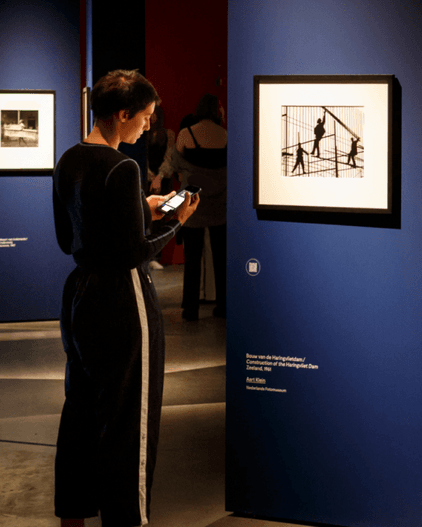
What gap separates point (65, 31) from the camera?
255 inches

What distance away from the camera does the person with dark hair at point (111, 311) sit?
86.4 inches

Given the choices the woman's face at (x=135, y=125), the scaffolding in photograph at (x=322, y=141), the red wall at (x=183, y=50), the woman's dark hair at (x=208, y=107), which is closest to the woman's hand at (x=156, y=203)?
the woman's face at (x=135, y=125)

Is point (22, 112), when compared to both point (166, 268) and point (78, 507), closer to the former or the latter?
point (166, 268)

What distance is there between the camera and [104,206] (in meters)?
2.19

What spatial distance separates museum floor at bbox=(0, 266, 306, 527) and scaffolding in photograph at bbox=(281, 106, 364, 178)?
4.48 ft

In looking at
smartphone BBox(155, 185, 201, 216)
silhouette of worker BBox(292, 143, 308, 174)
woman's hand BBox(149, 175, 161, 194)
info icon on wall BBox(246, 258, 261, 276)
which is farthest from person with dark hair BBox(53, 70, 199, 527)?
woman's hand BBox(149, 175, 161, 194)

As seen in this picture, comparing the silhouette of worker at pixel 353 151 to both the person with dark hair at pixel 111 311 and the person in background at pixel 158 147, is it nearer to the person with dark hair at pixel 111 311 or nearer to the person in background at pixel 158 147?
the person with dark hair at pixel 111 311

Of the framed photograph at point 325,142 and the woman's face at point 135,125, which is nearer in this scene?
the woman's face at point 135,125

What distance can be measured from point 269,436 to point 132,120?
129cm

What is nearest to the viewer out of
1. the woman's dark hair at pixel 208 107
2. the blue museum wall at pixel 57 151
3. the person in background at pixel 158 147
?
the woman's dark hair at pixel 208 107

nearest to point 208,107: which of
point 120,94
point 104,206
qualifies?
point 120,94

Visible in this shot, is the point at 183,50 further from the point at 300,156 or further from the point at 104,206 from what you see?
the point at 104,206

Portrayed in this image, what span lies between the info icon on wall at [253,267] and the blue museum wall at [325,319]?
1cm

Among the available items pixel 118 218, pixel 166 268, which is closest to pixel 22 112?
pixel 166 268
